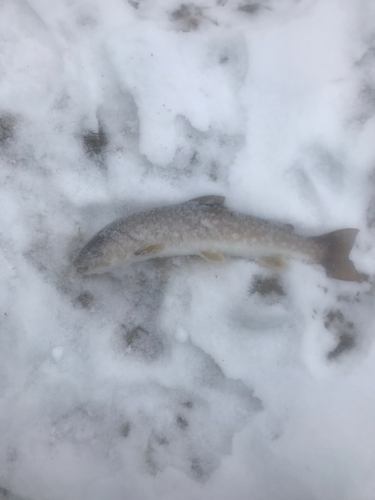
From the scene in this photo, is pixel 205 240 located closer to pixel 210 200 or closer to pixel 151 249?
pixel 210 200

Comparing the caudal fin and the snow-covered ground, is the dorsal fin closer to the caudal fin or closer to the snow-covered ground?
the snow-covered ground

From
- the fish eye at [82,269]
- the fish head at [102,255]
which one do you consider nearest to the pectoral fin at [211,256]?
the fish head at [102,255]

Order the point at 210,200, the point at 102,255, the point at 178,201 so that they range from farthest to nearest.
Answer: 1. the point at 178,201
2. the point at 210,200
3. the point at 102,255

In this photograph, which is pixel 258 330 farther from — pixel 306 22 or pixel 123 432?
pixel 306 22

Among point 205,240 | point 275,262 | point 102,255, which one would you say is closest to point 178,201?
point 205,240

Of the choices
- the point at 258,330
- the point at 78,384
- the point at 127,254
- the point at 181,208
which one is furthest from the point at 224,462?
the point at 181,208

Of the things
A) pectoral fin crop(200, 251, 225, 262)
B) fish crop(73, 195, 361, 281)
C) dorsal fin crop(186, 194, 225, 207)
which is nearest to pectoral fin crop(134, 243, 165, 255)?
fish crop(73, 195, 361, 281)
